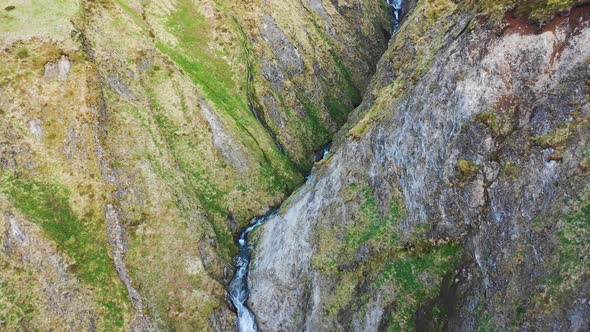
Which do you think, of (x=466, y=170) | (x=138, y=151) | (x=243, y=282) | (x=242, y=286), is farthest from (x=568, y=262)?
(x=138, y=151)

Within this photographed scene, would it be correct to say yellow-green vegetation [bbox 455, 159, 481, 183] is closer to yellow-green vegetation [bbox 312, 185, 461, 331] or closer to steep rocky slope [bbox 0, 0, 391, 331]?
yellow-green vegetation [bbox 312, 185, 461, 331]

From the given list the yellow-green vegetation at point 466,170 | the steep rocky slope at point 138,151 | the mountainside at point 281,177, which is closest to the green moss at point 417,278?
the mountainside at point 281,177

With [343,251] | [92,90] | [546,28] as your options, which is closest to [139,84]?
[92,90]

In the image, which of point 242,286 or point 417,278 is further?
point 242,286

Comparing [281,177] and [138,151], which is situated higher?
[138,151]

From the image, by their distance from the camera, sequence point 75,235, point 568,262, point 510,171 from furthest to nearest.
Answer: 1. point 75,235
2. point 510,171
3. point 568,262

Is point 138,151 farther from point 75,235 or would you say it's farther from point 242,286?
point 242,286

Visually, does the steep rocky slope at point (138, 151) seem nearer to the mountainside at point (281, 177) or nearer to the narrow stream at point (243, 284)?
the mountainside at point (281, 177)
